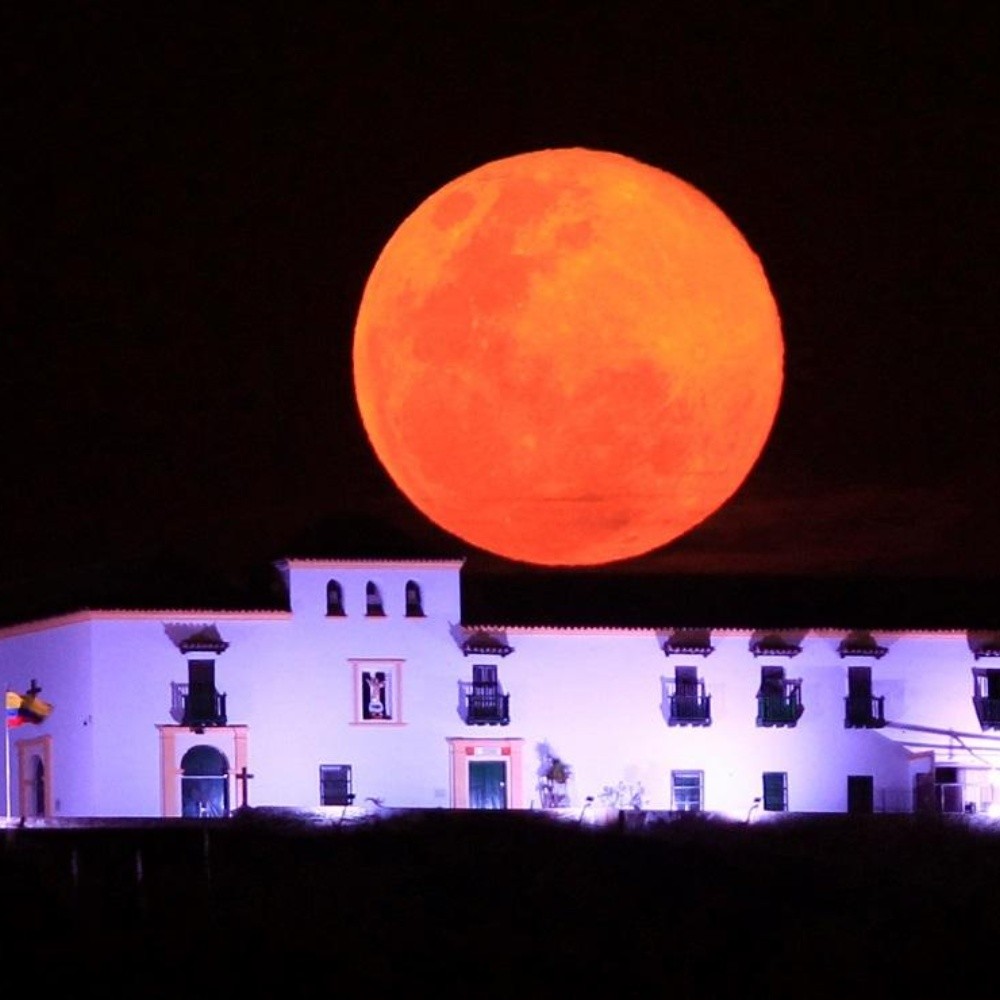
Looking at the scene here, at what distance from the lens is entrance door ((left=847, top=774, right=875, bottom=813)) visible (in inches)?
2280

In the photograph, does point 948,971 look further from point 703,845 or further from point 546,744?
point 546,744

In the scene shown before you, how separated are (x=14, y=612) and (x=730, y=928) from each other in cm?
2806

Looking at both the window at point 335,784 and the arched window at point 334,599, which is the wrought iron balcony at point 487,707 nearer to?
the window at point 335,784

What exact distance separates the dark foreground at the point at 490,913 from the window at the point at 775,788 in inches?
468

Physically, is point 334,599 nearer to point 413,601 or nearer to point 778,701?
point 413,601

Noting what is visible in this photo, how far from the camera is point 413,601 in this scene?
190 feet

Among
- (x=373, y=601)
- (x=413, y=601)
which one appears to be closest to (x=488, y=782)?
(x=413, y=601)

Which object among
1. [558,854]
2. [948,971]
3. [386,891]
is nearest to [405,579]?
[558,854]

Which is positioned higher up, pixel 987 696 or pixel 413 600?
pixel 413 600

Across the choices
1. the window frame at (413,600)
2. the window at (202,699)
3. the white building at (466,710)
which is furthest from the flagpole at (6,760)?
the window frame at (413,600)

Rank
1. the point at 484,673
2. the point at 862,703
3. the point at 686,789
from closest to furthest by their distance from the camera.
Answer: the point at 686,789 → the point at 484,673 → the point at 862,703

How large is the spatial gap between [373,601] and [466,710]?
2839 millimetres

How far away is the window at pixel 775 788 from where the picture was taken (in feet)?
189

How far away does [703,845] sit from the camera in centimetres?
4347
